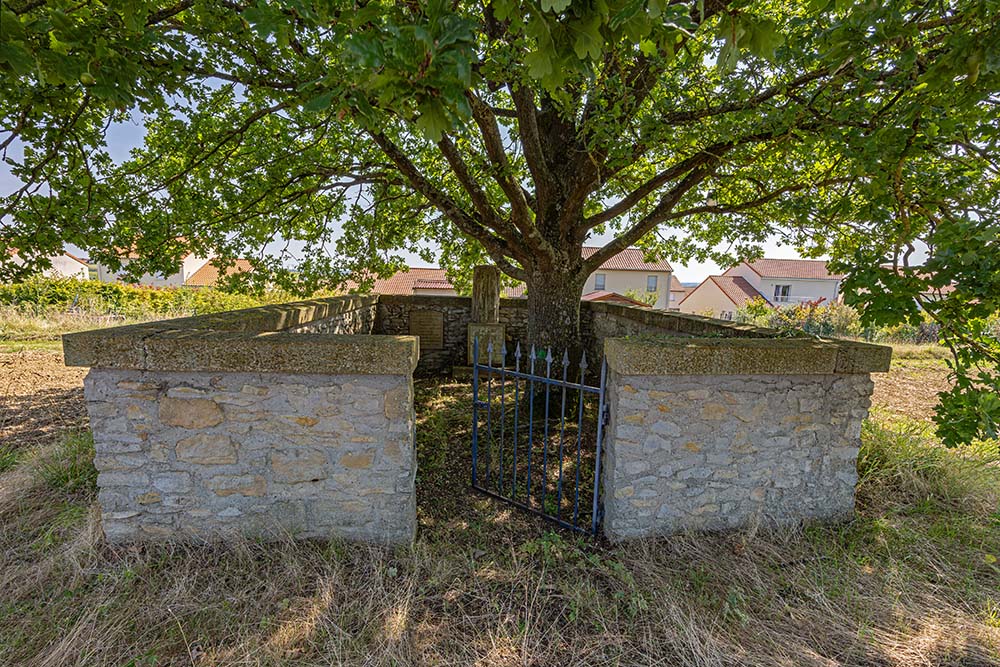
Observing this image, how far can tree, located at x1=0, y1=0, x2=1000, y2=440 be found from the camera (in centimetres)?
157

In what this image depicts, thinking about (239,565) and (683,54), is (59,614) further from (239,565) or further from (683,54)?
(683,54)

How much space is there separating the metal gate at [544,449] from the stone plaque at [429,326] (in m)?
2.59

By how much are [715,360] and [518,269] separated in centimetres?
353

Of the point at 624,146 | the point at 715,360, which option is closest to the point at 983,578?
the point at 715,360

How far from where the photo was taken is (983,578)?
9.53 ft

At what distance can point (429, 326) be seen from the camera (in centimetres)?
835

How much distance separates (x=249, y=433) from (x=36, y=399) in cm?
597

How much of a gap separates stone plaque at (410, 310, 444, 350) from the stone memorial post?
76cm

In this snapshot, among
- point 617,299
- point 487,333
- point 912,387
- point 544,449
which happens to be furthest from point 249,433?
point 617,299

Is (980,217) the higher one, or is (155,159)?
(155,159)

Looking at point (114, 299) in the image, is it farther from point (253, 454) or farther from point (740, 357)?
point (740, 357)

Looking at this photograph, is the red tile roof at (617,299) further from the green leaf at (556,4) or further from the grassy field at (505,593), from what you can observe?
the green leaf at (556,4)

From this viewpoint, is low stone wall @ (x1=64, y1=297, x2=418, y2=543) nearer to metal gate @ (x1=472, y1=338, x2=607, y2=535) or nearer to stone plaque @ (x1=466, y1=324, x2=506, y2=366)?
metal gate @ (x1=472, y1=338, x2=607, y2=535)

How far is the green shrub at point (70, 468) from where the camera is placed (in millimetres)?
3617
